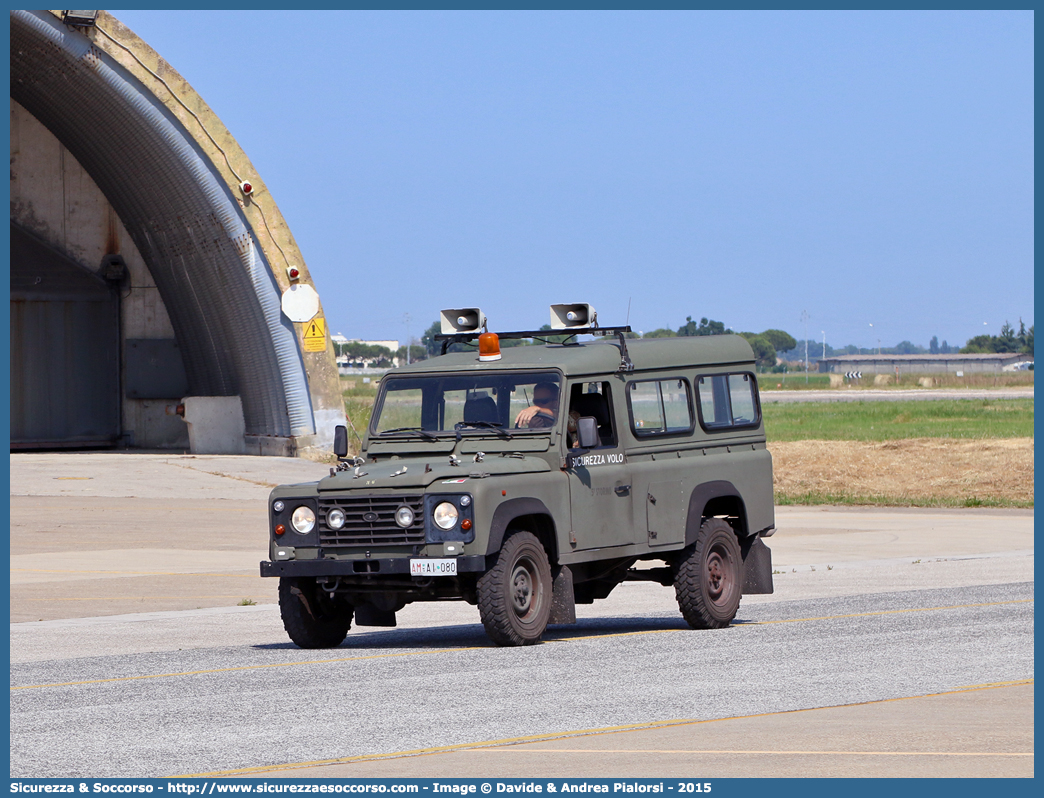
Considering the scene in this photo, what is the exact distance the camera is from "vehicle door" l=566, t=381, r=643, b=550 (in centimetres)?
1280

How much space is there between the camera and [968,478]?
36125 millimetres

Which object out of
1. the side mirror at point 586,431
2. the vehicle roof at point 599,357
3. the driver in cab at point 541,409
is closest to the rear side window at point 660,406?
the vehicle roof at point 599,357

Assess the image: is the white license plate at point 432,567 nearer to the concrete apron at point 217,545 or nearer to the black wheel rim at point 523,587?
the black wheel rim at point 523,587

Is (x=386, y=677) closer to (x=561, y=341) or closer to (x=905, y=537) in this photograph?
(x=561, y=341)

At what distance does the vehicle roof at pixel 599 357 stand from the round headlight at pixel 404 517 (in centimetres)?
183

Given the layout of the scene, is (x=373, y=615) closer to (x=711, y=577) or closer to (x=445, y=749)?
(x=711, y=577)

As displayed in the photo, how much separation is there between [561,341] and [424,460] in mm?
2040

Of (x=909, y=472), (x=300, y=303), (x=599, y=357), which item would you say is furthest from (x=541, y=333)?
(x=909, y=472)

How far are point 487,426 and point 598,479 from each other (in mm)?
1041

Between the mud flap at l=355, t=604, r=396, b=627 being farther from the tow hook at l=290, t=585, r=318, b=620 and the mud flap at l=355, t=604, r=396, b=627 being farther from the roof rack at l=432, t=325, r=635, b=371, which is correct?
the roof rack at l=432, t=325, r=635, b=371

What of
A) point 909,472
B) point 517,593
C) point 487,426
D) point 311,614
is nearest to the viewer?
point 517,593

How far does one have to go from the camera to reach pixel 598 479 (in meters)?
13.0

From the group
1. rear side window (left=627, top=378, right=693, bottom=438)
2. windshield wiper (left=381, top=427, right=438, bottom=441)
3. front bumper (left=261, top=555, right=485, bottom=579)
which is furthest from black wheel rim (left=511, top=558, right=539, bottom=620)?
rear side window (left=627, top=378, right=693, bottom=438)
